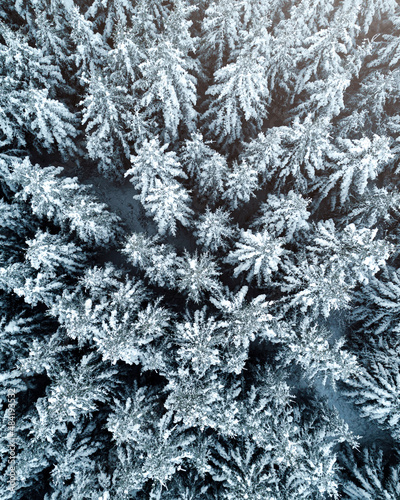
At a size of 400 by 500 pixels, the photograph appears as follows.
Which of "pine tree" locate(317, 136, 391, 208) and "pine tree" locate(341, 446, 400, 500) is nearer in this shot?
"pine tree" locate(317, 136, 391, 208)

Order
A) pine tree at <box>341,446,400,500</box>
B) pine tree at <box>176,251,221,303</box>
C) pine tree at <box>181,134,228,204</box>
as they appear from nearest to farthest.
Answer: pine tree at <box>176,251,221,303</box> → pine tree at <box>341,446,400,500</box> → pine tree at <box>181,134,228,204</box>

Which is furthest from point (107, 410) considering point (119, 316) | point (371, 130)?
point (371, 130)

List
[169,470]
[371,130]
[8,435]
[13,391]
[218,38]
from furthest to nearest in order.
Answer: [371,130], [218,38], [13,391], [8,435], [169,470]

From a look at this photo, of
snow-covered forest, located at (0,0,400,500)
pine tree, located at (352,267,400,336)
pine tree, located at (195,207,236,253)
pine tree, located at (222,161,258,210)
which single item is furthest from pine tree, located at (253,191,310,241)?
pine tree, located at (352,267,400,336)

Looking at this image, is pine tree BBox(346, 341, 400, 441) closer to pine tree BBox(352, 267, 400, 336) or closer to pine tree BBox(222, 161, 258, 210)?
pine tree BBox(352, 267, 400, 336)

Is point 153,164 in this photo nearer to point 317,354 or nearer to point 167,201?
point 167,201

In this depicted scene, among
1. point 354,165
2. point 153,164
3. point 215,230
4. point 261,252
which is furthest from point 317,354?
point 153,164

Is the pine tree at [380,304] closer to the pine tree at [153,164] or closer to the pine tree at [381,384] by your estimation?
the pine tree at [381,384]

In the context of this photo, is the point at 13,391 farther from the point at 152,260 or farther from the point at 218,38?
the point at 218,38
